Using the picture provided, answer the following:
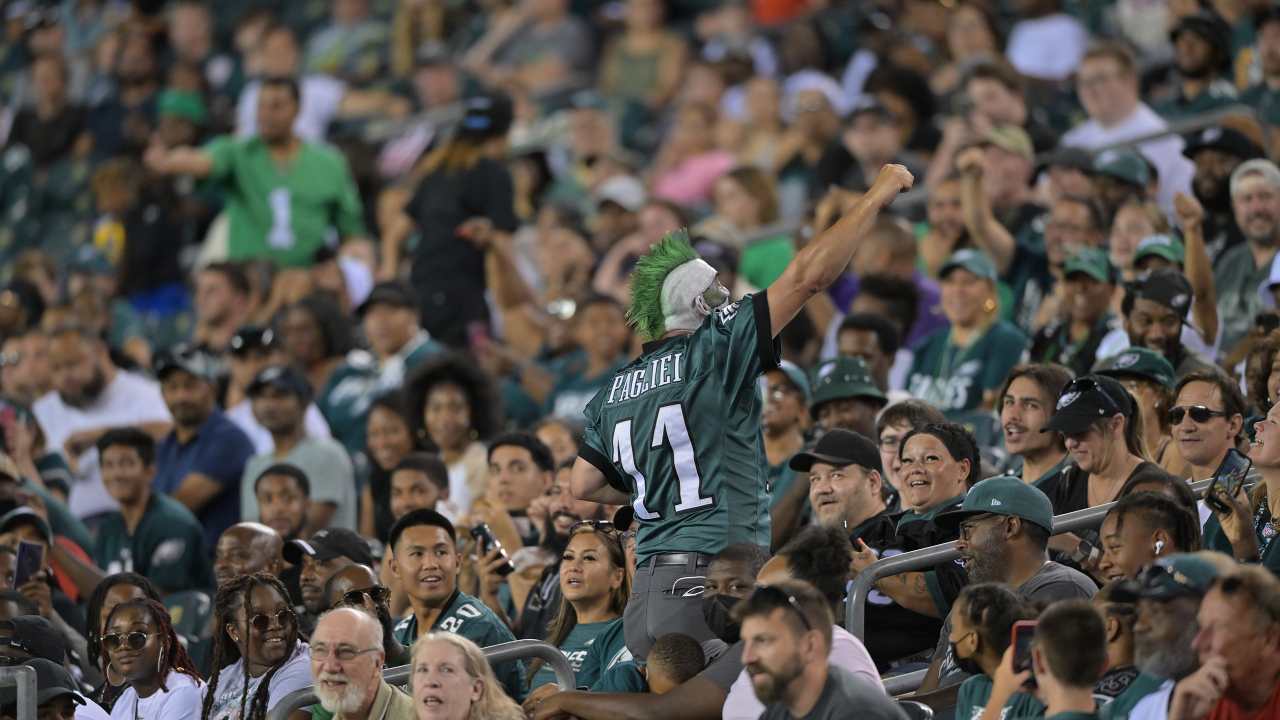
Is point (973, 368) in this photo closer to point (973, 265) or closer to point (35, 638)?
point (973, 265)

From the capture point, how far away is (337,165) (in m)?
13.8

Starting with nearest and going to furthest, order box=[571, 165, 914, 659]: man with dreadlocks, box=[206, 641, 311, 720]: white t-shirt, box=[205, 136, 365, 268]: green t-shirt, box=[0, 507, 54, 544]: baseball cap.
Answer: box=[571, 165, 914, 659]: man with dreadlocks < box=[206, 641, 311, 720]: white t-shirt < box=[0, 507, 54, 544]: baseball cap < box=[205, 136, 365, 268]: green t-shirt

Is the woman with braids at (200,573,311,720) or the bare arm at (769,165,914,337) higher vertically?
the bare arm at (769,165,914,337)

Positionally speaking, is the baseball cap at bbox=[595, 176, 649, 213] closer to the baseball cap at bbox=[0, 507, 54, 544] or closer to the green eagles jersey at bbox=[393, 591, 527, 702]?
the baseball cap at bbox=[0, 507, 54, 544]

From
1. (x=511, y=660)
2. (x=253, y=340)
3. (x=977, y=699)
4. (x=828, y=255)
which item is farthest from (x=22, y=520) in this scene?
(x=977, y=699)

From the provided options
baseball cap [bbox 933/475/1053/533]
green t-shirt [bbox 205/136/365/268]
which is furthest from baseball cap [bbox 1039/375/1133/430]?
green t-shirt [bbox 205/136/365/268]

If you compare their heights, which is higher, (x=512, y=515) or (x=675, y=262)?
(x=675, y=262)

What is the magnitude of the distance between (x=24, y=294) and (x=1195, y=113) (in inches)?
→ 335

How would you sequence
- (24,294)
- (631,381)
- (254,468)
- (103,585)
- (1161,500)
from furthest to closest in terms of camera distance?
(24,294) < (254,468) < (103,585) < (631,381) < (1161,500)

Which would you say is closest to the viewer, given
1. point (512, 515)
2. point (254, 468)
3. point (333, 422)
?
point (512, 515)

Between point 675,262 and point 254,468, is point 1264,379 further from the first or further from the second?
point 254,468

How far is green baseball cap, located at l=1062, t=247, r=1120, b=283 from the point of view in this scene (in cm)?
880

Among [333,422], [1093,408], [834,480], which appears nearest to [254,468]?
[333,422]

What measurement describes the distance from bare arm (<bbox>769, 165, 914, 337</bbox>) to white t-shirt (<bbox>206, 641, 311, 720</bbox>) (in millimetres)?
2253
